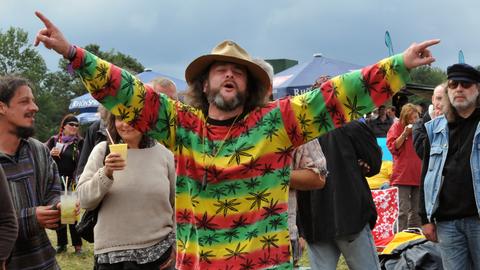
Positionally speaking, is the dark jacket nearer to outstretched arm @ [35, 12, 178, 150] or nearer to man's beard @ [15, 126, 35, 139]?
outstretched arm @ [35, 12, 178, 150]

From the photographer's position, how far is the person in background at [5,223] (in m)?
3.23

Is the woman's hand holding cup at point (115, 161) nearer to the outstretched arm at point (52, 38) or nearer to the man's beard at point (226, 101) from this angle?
the man's beard at point (226, 101)

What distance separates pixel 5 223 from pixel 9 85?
937 millimetres

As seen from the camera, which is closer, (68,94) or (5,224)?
(5,224)

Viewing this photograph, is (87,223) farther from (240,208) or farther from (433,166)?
(433,166)

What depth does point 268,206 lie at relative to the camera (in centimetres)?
309

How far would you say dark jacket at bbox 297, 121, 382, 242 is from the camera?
497cm

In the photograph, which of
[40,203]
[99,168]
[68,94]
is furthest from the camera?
[68,94]

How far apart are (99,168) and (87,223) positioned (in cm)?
38

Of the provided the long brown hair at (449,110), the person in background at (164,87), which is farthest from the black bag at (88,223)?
the long brown hair at (449,110)

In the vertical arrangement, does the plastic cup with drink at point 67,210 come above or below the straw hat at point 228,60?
below

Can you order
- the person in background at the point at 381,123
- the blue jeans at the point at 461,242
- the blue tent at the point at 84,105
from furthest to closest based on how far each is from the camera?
the blue tent at the point at 84,105 < the person in background at the point at 381,123 < the blue jeans at the point at 461,242

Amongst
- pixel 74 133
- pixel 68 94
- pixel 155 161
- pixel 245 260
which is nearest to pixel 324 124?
pixel 245 260

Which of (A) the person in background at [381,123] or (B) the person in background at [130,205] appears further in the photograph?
(A) the person in background at [381,123]
